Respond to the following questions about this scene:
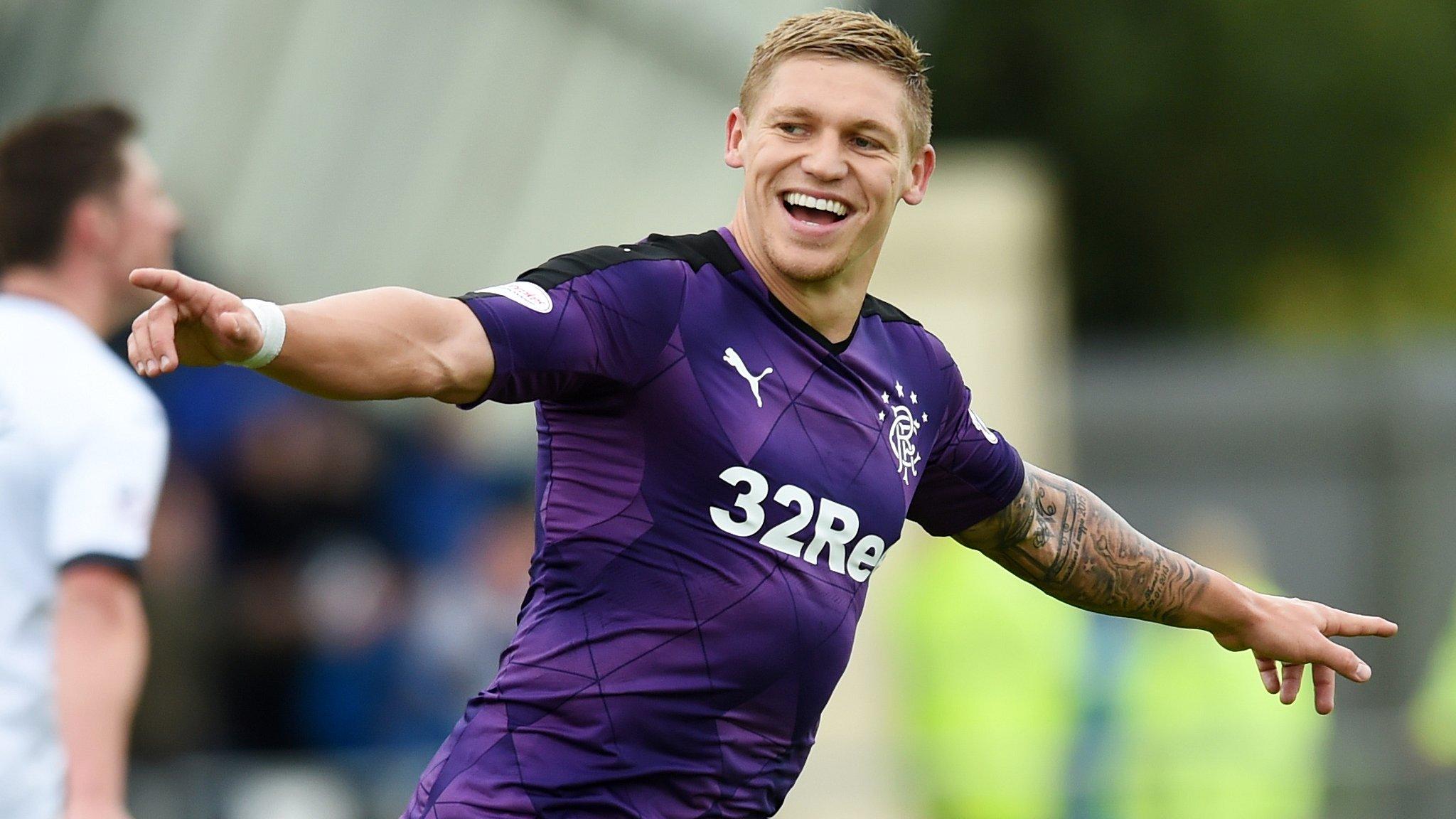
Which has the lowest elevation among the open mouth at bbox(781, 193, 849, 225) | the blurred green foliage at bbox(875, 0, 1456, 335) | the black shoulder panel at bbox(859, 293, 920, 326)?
the black shoulder panel at bbox(859, 293, 920, 326)

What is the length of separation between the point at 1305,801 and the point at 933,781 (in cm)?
232

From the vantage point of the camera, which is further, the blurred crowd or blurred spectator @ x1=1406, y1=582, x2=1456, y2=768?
blurred spectator @ x1=1406, y1=582, x2=1456, y2=768

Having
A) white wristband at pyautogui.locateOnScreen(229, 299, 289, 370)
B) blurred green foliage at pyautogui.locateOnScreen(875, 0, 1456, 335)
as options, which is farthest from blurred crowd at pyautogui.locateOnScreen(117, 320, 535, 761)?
blurred green foliage at pyautogui.locateOnScreen(875, 0, 1456, 335)

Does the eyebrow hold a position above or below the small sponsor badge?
above

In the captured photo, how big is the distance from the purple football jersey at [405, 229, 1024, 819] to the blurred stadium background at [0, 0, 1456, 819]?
6.02 meters

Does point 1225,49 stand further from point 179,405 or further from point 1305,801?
point 179,405

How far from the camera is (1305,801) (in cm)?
Answer: 1267

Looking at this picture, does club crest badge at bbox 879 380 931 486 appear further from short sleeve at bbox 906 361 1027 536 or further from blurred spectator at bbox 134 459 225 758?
blurred spectator at bbox 134 459 225 758

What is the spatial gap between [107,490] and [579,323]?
7.57 ft

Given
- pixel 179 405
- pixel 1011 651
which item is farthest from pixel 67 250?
pixel 1011 651

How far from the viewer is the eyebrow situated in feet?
15.5

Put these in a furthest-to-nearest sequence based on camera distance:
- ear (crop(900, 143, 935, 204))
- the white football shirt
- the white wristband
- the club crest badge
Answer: the white football shirt
ear (crop(900, 143, 935, 204))
the club crest badge
the white wristband

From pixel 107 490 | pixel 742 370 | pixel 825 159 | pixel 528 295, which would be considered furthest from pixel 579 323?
pixel 107 490

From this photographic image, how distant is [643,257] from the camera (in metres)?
4.50
